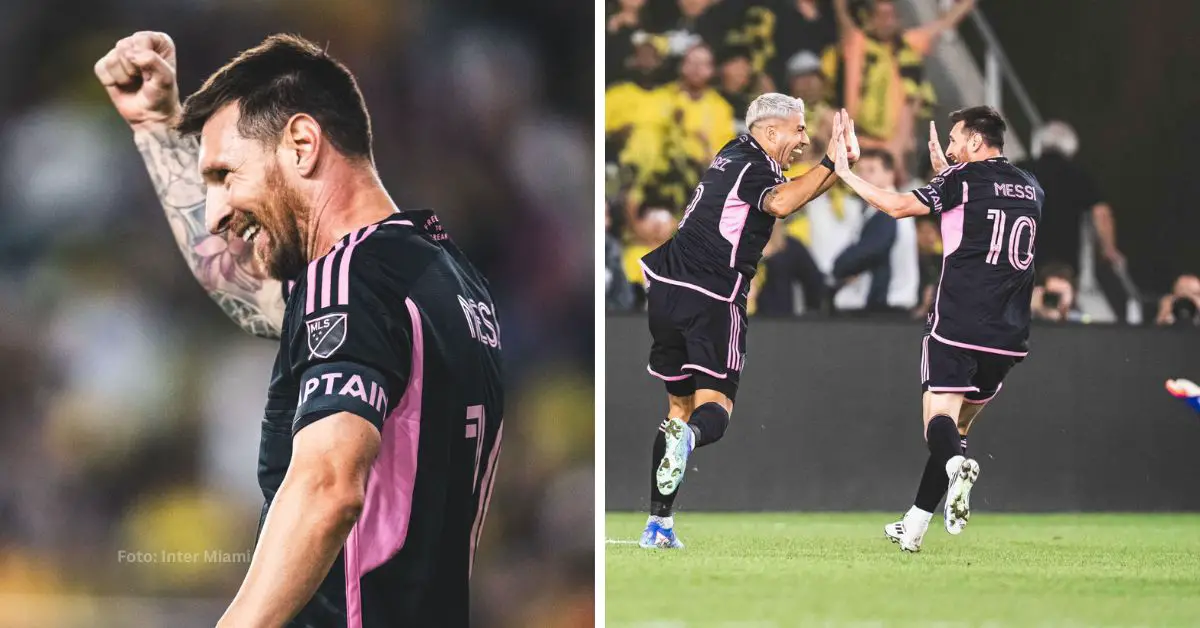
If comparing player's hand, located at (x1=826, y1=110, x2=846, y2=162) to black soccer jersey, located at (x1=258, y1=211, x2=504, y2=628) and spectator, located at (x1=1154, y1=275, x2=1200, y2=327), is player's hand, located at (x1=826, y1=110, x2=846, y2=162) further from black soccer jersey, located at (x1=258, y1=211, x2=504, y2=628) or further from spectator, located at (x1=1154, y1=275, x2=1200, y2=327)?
black soccer jersey, located at (x1=258, y1=211, x2=504, y2=628)

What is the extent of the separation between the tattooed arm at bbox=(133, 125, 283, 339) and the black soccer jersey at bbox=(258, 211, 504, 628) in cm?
129

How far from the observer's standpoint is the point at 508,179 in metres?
4.39

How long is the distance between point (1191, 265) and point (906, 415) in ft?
3.07

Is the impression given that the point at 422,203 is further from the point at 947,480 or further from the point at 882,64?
the point at 947,480

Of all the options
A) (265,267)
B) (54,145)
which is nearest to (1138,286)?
(265,267)

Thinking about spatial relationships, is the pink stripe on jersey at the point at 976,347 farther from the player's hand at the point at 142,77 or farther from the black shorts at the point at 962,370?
the player's hand at the point at 142,77

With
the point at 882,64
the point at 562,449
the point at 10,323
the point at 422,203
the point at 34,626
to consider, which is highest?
the point at 882,64

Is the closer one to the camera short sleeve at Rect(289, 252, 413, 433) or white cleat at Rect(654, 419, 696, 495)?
short sleeve at Rect(289, 252, 413, 433)

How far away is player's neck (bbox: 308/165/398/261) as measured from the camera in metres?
1.52

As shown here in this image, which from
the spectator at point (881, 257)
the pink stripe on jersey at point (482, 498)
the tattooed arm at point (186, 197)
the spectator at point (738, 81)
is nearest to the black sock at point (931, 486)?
the spectator at point (881, 257)

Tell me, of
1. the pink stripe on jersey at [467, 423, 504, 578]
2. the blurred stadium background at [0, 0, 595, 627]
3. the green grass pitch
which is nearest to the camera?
the pink stripe on jersey at [467, 423, 504, 578]

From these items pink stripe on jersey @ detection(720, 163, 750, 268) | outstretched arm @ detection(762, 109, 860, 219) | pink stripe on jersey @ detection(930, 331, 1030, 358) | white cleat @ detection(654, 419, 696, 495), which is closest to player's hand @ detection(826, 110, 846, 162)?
outstretched arm @ detection(762, 109, 860, 219)

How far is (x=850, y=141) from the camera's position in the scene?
3314 millimetres

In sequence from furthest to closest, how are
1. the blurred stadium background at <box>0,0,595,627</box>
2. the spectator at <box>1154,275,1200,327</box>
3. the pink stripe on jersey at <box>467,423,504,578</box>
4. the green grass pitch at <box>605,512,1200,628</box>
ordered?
the blurred stadium background at <box>0,0,595,627</box> < the spectator at <box>1154,275,1200,327</box> < the green grass pitch at <box>605,512,1200,628</box> < the pink stripe on jersey at <box>467,423,504,578</box>
